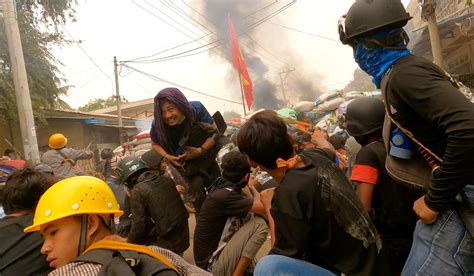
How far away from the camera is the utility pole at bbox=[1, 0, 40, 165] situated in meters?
7.75

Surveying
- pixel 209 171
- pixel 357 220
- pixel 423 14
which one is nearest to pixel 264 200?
pixel 357 220

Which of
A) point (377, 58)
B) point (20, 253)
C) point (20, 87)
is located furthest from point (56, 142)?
point (377, 58)

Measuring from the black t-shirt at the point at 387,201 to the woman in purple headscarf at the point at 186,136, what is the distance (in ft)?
5.04

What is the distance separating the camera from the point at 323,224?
1.77 metres

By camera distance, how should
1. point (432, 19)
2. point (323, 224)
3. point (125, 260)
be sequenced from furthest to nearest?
point (432, 19) < point (323, 224) < point (125, 260)

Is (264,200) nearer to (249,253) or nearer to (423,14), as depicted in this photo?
(249,253)

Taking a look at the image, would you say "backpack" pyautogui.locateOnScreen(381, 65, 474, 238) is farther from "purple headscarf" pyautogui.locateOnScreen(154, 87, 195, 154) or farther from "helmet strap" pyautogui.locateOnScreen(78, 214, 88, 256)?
"purple headscarf" pyautogui.locateOnScreen(154, 87, 195, 154)

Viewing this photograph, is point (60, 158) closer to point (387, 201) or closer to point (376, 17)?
point (387, 201)

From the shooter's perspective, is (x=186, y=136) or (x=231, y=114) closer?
(x=186, y=136)

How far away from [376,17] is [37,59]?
1195cm

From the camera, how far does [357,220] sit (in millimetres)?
1796

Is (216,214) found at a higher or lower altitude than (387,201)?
lower

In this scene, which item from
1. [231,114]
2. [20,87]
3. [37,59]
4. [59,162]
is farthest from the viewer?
[231,114]

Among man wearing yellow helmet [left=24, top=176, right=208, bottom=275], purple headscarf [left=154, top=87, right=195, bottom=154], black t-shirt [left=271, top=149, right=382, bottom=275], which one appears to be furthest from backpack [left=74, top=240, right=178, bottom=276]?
purple headscarf [left=154, top=87, right=195, bottom=154]
